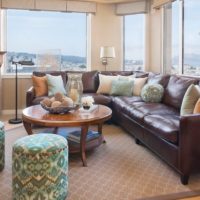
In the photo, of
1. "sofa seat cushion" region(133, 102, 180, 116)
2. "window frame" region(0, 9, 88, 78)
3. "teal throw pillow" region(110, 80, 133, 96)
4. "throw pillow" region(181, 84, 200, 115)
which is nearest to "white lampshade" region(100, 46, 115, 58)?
"window frame" region(0, 9, 88, 78)

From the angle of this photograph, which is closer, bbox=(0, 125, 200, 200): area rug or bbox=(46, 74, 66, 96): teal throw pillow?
bbox=(0, 125, 200, 200): area rug

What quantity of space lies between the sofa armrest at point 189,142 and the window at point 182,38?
2243 millimetres

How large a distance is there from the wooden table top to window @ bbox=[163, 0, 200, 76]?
2.19 metres

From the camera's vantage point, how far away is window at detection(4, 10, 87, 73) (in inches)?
220

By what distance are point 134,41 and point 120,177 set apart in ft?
13.1

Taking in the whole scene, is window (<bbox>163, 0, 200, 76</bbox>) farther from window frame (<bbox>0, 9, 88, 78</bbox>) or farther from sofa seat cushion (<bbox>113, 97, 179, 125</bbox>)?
window frame (<bbox>0, 9, 88, 78</bbox>)

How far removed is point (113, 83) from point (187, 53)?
1444mm

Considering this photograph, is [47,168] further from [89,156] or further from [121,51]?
[121,51]

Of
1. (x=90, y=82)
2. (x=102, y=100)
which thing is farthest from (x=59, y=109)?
(x=90, y=82)

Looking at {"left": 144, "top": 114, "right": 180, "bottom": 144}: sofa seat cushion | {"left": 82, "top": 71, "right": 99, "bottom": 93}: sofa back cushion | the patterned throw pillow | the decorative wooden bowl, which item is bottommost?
{"left": 144, "top": 114, "right": 180, "bottom": 144}: sofa seat cushion

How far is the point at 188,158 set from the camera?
2.37 metres

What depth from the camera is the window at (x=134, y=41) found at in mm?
5844

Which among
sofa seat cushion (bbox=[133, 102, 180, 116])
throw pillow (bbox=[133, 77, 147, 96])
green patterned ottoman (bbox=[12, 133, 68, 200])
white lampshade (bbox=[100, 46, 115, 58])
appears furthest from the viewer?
white lampshade (bbox=[100, 46, 115, 58])

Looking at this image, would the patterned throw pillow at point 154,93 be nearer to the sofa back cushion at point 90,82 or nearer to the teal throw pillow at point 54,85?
the sofa back cushion at point 90,82
